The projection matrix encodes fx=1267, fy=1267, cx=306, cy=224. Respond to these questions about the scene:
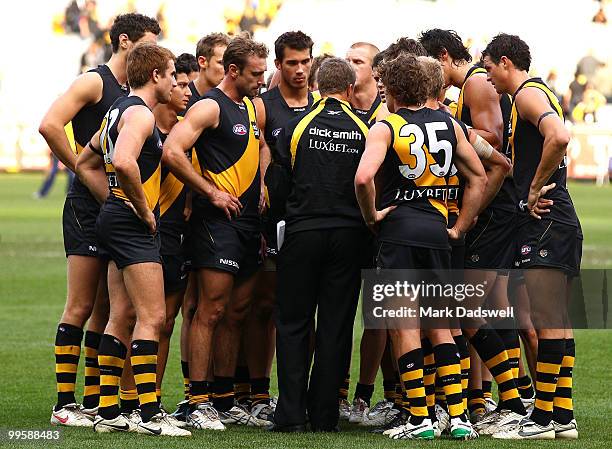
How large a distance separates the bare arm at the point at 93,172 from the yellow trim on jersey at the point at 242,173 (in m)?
0.66

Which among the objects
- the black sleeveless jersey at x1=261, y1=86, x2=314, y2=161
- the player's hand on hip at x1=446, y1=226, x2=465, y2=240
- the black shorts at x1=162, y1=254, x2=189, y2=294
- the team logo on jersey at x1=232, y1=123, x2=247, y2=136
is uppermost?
the black sleeveless jersey at x1=261, y1=86, x2=314, y2=161

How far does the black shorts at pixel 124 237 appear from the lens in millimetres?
7164

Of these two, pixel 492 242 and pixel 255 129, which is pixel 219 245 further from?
pixel 492 242

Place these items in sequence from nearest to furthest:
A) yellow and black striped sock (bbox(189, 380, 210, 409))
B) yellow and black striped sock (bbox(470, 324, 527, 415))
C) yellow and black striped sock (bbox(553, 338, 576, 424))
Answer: yellow and black striped sock (bbox(553, 338, 576, 424)) → yellow and black striped sock (bbox(470, 324, 527, 415)) → yellow and black striped sock (bbox(189, 380, 210, 409))

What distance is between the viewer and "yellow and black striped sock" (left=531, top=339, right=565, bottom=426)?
7.20m

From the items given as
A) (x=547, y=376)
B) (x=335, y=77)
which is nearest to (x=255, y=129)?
(x=335, y=77)

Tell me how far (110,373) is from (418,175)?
209 cm

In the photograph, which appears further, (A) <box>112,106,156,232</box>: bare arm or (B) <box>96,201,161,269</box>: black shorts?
(B) <box>96,201,161,269</box>: black shorts

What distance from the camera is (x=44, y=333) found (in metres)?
11.7

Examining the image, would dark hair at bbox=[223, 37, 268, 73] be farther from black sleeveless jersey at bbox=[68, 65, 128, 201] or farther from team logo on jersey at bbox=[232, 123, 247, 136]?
black sleeveless jersey at bbox=[68, 65, 128, 201]

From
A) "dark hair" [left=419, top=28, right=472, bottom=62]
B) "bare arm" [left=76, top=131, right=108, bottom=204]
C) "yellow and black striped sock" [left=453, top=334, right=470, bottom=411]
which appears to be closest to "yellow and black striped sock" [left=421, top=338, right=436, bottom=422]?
"yellow and black striped sock" [left=453, top=334, right=470, bottom=411]

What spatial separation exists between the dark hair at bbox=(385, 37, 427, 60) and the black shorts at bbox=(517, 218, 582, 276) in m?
1.40

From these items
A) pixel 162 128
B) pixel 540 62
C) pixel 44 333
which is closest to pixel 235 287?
pixel 162 128

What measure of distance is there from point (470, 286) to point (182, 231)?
181 cm
